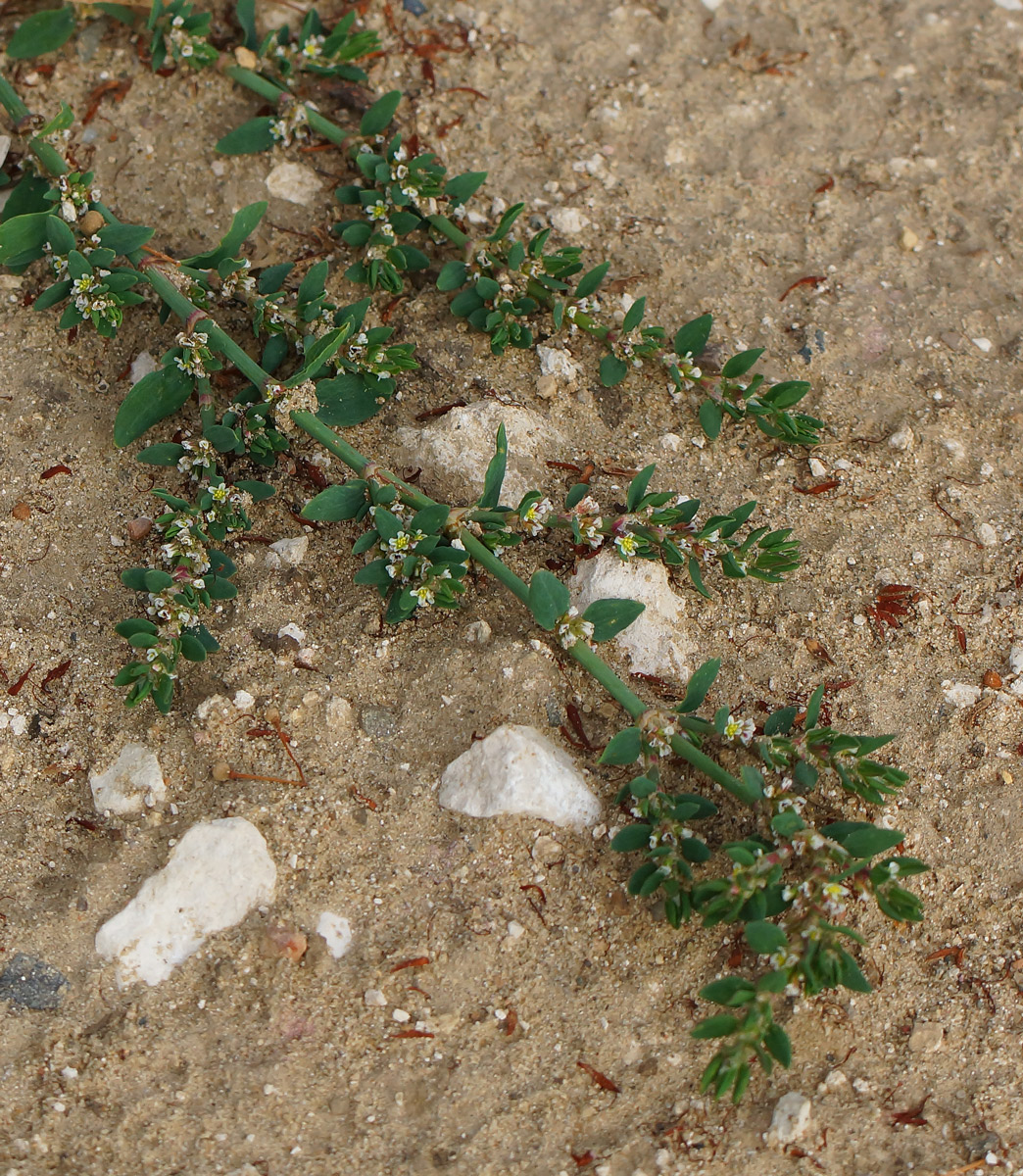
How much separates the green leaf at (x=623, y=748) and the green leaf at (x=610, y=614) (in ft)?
0.94

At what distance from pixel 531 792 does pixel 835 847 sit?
76cm

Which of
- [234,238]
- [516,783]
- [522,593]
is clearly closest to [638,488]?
[522,593]

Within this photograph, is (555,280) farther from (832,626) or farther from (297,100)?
(832,626)

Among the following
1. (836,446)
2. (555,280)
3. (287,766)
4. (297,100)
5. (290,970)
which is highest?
(297,100)

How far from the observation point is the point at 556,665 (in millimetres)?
2951

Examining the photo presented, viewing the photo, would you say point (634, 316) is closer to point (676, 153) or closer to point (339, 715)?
point (676, 153)

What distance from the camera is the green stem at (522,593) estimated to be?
8.79ft

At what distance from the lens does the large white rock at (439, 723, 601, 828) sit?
271 centimetres

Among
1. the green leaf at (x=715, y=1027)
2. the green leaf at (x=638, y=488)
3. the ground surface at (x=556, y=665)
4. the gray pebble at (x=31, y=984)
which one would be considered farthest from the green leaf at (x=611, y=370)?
the gray pebble at (x=31, y=984)

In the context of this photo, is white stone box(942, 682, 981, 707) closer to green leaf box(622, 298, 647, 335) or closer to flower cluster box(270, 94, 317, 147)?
green leaf box(622, 298, 647, 335)

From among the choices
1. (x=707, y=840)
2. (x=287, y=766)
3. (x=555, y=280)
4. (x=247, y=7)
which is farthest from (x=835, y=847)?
(x=247, y=7)

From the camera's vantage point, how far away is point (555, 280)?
11.4 feet

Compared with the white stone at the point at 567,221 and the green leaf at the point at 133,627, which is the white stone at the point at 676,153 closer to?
the white stone at the point at 567,221

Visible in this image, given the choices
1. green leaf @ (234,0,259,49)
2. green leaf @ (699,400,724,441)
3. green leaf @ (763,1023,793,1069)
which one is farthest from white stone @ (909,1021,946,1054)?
green leaf @ (234,0,259,49)
